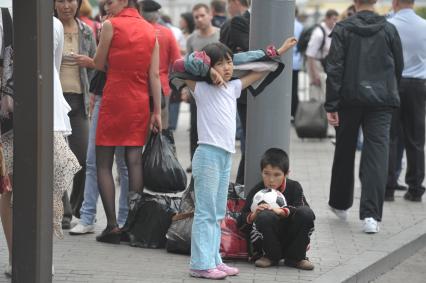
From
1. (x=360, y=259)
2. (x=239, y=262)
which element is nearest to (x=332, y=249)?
(x=360, y=259)

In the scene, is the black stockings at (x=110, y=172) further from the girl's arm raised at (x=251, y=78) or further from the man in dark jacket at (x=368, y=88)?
the man in dark jacket at (x=368, y=88)

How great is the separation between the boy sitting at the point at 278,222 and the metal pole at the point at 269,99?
1.13 feet

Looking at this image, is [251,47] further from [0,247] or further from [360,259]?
[0,247]

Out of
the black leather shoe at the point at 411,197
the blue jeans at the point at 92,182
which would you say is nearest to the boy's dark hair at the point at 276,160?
the blue jeans at the point at 92,182

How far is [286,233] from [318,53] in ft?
31.1

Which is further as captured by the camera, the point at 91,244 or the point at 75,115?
the point at 75,115

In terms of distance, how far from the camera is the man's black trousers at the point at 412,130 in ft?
32.9

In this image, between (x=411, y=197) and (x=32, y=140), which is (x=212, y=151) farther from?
(x=411, y=197)

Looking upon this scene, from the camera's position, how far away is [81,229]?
7.98m

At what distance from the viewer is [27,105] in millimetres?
5195

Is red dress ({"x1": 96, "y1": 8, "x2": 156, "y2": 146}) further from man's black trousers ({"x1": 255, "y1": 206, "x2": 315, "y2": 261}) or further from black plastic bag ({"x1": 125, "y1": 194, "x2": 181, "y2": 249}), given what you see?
man's black trousers ({"x1": 255, "y1": 206, "x2": 315, "y2": 261})

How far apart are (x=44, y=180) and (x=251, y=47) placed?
8.33 feet

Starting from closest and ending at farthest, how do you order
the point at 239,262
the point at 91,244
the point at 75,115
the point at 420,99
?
the point at 239,262 → the point at 91,244 → the point at 75,115 → the point at 420,99

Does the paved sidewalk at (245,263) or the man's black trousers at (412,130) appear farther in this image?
the man's black trousers at (412,130)
